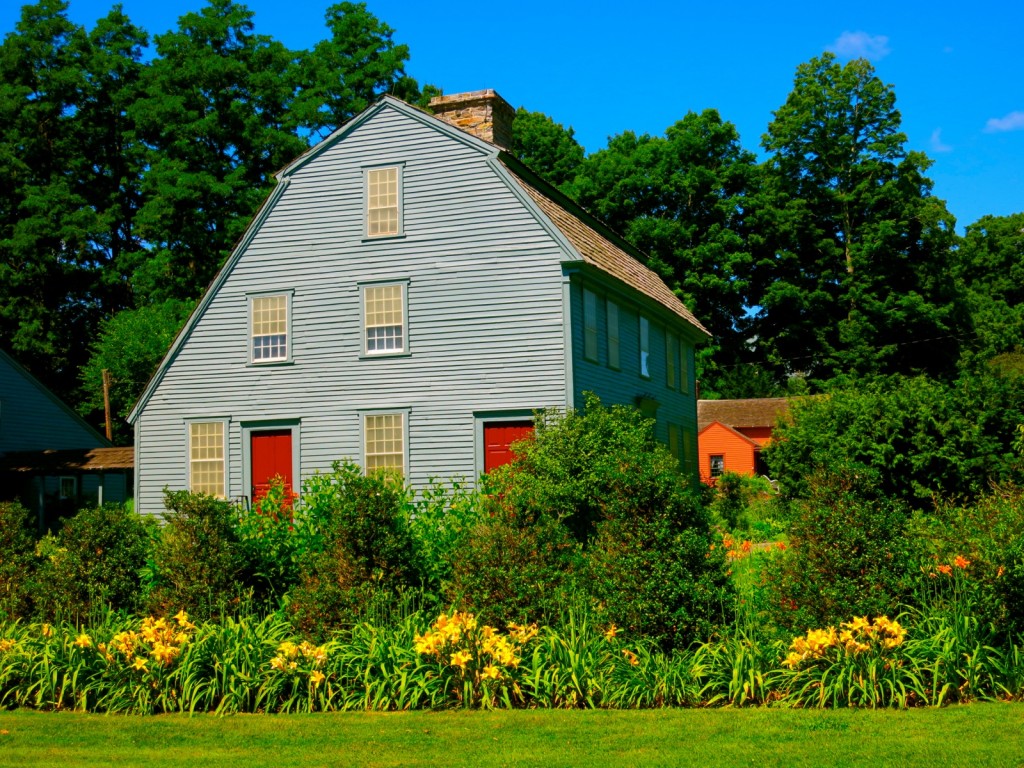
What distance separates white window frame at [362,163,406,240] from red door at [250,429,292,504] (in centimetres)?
457

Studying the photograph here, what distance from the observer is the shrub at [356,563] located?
10.1 m

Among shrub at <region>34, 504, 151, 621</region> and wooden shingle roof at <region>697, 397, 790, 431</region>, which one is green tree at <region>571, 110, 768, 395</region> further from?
shrub at <region>34, 504, 151, 621</region>

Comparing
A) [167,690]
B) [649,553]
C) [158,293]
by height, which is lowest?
[167,690]

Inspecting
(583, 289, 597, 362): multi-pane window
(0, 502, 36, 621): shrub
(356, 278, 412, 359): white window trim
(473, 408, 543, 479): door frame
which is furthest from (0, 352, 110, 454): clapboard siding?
(0, 502, 36, 621): shrub

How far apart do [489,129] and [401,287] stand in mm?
4757

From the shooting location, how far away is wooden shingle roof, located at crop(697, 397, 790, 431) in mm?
52250

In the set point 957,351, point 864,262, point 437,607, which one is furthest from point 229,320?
point 957,351

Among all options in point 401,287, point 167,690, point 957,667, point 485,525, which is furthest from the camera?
point 401,287

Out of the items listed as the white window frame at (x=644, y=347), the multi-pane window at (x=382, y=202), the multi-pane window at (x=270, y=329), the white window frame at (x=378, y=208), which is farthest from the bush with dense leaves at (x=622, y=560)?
the white window frame at (x=644, y=347)

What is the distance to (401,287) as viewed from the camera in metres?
21.4

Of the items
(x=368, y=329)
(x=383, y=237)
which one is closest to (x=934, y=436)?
(x=368, y=329)

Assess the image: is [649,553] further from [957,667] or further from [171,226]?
[171,226]

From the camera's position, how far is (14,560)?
1201 centimetres

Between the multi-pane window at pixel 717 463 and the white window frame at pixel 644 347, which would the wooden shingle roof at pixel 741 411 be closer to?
the multi-pane window at pixel 717 463
